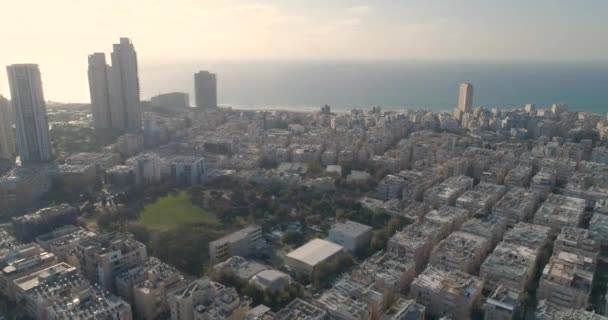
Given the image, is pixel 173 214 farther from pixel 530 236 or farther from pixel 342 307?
pixel 530 236

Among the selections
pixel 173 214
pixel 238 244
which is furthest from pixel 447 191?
pixel 173 214

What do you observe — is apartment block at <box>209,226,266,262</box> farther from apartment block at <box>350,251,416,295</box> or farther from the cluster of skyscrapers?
the cluster of skyscrapers

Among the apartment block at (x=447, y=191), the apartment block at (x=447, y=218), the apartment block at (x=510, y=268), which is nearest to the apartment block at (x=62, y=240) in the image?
the apartment block at (x=447, y=218)

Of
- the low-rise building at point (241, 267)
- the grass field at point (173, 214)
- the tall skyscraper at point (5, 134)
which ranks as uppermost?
the tall skyscraper at point (5, 134)

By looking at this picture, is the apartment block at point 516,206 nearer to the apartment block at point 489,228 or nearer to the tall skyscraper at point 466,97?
the apartment block at point 489,228

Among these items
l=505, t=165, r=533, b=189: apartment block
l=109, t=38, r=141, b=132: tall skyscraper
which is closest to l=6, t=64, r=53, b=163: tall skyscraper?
l=109, t=38, r=141, b=132: tall skyscraper

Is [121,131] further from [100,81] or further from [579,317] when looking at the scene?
[579,317]
